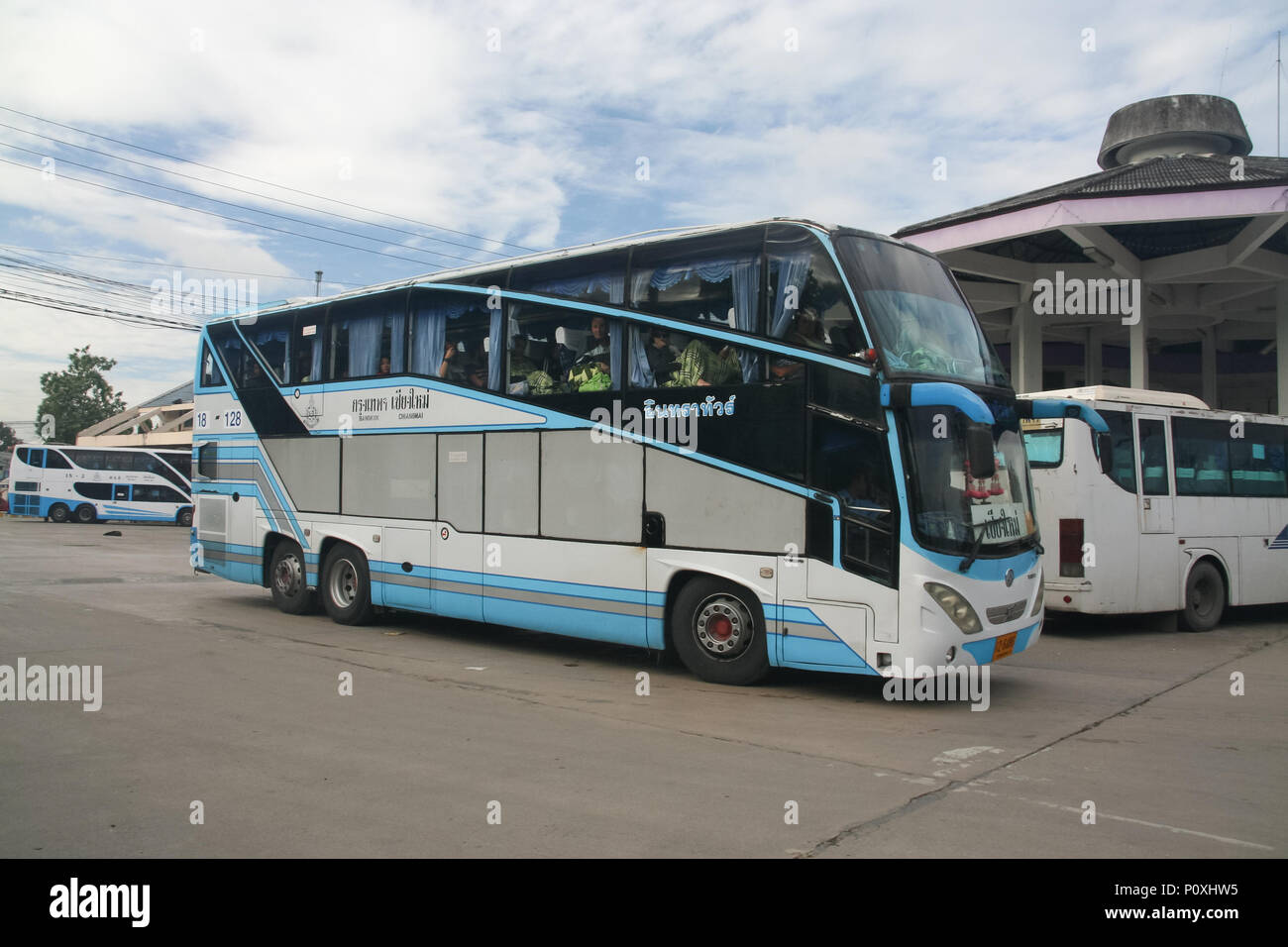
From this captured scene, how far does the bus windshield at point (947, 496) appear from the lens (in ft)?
26.1

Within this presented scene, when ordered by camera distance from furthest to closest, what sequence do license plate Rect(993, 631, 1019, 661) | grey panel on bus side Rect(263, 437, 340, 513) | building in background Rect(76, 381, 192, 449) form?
1. building in background Rect(76, 381, 192, 449)
2. grey panel on bus side Rect(263, 437, 340, 513)
3. license plate Rect(993, 631, 1019, 661)

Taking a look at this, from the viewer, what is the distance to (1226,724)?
801 centimetres

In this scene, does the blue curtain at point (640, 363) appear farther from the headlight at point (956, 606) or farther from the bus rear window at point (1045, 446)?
the bus rear window at point (1045, 446)

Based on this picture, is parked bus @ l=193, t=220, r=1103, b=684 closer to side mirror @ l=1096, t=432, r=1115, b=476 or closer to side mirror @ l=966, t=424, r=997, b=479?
side mirror @ l=966, t=424, r=997, b=479

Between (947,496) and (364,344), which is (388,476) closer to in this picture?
(364,344)

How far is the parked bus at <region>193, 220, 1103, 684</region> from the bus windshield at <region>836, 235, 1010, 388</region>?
0.09 ft

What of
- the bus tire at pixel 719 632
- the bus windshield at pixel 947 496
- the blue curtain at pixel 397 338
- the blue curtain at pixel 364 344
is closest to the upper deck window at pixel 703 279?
the bus windshield at pixel 947 496

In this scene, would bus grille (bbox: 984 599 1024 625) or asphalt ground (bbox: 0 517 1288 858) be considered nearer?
asphalt ground (bbox: 0 517 1288 858)

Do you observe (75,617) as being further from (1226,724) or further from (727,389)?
(1226,724)

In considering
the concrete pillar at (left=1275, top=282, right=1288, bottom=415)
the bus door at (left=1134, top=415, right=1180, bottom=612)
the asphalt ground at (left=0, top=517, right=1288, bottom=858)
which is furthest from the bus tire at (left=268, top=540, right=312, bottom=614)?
the concrete pillar at (left=1275, top=282, right=1288, bottom=415)

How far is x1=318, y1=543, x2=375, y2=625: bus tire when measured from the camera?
12.9m

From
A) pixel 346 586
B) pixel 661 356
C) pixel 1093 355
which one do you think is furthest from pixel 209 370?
pixel 1093 355

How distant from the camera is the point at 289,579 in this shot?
46.2 ft

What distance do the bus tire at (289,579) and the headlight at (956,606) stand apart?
29.5ft
